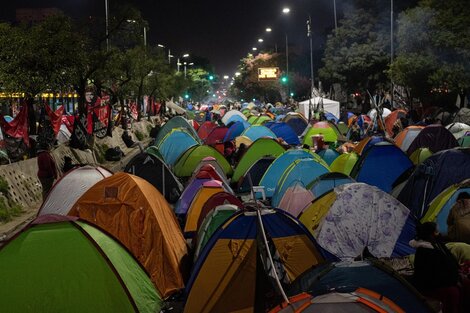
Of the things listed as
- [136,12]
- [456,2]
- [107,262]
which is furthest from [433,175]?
[136,12]

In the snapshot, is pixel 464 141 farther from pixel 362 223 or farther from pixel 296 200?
pixel 362 223

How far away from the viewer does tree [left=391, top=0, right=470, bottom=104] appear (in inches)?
1086

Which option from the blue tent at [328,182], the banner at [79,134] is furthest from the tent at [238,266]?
the banner at [79,134]

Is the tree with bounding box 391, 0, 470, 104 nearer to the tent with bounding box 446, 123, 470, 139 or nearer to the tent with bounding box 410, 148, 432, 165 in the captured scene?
the tent with bounding box 446, 123, 470, 139

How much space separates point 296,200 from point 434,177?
2720 mm

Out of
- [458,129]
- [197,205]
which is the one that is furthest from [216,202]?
[458,129]

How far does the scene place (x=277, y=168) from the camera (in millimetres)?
16828

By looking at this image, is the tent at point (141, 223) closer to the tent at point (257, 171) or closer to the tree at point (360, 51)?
the tent at point (257, 171)

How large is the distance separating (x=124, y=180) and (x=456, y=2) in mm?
21450

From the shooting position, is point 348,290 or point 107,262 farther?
point 107,262

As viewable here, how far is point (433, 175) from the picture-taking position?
41.9 feet

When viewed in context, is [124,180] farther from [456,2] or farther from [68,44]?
[456,2]

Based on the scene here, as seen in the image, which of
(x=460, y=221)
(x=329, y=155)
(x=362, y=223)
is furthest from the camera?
(x=329, y=155)

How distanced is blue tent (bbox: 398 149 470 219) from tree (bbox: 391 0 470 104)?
47.9ft
